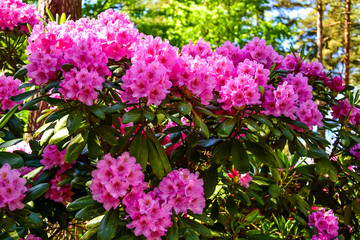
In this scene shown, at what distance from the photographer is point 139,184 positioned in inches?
61.8

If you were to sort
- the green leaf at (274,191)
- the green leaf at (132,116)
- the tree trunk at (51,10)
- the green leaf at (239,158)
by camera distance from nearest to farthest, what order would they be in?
the green leaf at (132,116) < the green leaf at (239,158) < the green leaf at (274,191) < the tree trunk at (51,10)

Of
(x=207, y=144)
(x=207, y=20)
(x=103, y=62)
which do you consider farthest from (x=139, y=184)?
(x=207, y=20)

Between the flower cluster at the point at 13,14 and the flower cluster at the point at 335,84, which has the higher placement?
the flower cluster at the point at 13,14

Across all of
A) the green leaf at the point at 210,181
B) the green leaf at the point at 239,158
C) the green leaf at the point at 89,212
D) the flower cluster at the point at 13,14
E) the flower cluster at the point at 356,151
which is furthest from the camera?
the flower cluster at the point at 13,14

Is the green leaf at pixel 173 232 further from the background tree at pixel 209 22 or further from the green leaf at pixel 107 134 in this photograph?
the background tree at pixel 209 22

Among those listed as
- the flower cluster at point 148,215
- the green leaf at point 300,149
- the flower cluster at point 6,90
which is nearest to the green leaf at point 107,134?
the flower cluster at point 148,215

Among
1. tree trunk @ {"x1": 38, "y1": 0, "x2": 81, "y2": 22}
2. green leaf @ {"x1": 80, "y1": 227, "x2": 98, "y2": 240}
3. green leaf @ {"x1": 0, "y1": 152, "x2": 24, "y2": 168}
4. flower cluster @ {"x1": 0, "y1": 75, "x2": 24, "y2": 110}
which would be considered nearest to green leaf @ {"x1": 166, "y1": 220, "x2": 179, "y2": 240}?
green leaf @ {"x1": 80, "y1": 227, "x2": 98, "y2": 240}

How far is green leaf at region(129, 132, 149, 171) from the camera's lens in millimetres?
1605

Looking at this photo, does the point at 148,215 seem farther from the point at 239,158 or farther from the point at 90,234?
the point at 239,158

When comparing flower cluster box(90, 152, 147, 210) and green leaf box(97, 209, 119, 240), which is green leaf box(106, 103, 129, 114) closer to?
flower cluster box(90, 152, 147, 210)

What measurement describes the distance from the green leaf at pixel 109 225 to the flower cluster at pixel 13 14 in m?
1.90

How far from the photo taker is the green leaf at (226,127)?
160 centimetres

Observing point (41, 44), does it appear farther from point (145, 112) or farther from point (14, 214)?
point (14, 214)

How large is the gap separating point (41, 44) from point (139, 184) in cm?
74
